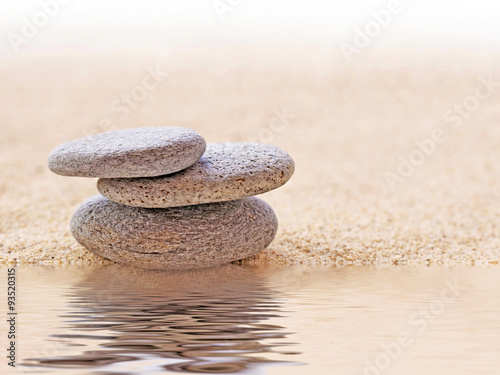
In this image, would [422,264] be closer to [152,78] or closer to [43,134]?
[43,134]

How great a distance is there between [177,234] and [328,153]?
6.60 m

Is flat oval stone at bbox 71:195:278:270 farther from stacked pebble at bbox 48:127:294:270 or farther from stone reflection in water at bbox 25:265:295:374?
stone reflection in water at bbox 25:265:295:374

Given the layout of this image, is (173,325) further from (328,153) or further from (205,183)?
(328,153)

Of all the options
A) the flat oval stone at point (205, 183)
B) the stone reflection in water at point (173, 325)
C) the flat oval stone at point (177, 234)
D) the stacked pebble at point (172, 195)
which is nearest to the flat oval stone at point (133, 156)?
the stacked pebble at point (172, 195)

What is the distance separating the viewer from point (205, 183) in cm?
566

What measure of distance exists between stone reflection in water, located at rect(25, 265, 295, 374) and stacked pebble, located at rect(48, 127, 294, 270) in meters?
0.36

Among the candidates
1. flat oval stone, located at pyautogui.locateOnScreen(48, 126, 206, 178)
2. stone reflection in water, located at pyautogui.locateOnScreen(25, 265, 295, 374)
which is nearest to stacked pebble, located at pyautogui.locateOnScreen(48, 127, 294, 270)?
flat oval stone, located at pyautogui.locateOnScreen(48, 126, 206, 178)

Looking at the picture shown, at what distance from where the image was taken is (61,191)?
9.79m

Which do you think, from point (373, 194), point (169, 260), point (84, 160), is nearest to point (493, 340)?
point (169, 260)

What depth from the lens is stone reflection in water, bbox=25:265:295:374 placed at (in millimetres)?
3246

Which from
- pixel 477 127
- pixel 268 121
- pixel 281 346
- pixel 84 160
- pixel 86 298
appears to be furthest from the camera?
pixel 268 121

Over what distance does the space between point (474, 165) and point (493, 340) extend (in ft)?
26.0

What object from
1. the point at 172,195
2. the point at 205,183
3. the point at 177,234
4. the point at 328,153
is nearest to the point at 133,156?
the point at 172,195

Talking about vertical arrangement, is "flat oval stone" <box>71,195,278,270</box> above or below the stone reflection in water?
above
